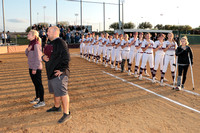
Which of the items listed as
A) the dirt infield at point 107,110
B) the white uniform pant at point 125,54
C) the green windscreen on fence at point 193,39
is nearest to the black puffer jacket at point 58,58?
the dirt infield at point 107,110

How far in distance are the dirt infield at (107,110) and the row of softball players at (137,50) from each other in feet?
3.98

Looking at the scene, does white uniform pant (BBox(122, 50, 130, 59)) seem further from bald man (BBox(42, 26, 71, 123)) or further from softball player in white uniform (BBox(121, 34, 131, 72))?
bald man (BBox(42, 26, 71, 123))

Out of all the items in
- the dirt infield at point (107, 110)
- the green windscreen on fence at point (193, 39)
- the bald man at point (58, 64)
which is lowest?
the dirt infield at point (107, 110)

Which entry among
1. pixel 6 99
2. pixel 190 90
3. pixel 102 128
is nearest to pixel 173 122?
pixel 102 128

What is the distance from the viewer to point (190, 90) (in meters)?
7.14

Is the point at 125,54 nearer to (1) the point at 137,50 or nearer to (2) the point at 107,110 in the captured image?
(1) the point at 137,50

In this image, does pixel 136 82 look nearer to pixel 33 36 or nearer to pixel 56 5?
pixel 33 36

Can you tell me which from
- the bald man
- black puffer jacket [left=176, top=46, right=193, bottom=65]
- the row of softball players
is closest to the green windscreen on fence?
the row of softball players

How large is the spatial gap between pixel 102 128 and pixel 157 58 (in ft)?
16.7

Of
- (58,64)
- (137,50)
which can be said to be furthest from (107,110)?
(137,50)

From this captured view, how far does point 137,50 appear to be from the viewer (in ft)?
30.9

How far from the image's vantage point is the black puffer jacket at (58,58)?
4.01 m

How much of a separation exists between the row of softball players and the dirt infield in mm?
1213

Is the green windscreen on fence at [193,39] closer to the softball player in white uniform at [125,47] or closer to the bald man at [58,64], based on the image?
the softball player in white uniform at [125,47]
